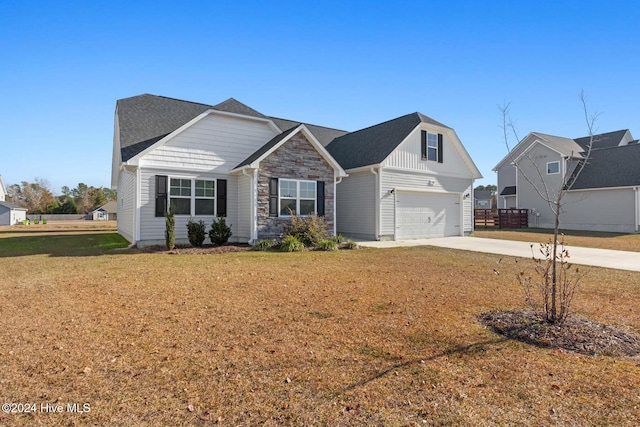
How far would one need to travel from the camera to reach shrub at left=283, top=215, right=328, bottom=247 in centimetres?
1289

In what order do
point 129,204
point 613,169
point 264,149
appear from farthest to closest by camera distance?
point 613,169 < point 129,204 < point 264,149

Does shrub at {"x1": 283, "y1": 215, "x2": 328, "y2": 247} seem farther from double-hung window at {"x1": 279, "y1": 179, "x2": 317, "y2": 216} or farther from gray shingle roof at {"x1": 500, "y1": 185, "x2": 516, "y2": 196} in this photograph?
gray shingle roof at {"x1": 500, "y1": 185, "x2": 516, "y2": 196}

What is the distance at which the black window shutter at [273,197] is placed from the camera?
1338 cm

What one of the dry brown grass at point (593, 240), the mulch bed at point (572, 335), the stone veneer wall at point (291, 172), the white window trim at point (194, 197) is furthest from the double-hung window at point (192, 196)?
the dry brown grass at point (593, 240)

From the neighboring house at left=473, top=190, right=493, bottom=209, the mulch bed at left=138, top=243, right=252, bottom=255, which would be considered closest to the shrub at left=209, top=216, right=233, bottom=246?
the mulch bed at left=138, top=243, right=252, bottom=255

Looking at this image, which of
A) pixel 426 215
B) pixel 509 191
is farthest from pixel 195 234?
pixel 509 191

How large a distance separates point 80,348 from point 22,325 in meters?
1.41

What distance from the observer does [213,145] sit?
14.1m

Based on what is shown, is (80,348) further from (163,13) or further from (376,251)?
(163,13)

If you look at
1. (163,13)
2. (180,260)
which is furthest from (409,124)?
(180,260)

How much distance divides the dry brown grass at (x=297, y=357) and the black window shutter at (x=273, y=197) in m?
6.60

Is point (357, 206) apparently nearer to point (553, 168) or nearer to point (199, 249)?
point (199, 249)

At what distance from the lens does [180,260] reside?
32.5ft

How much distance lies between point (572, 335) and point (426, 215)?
1377 cm
